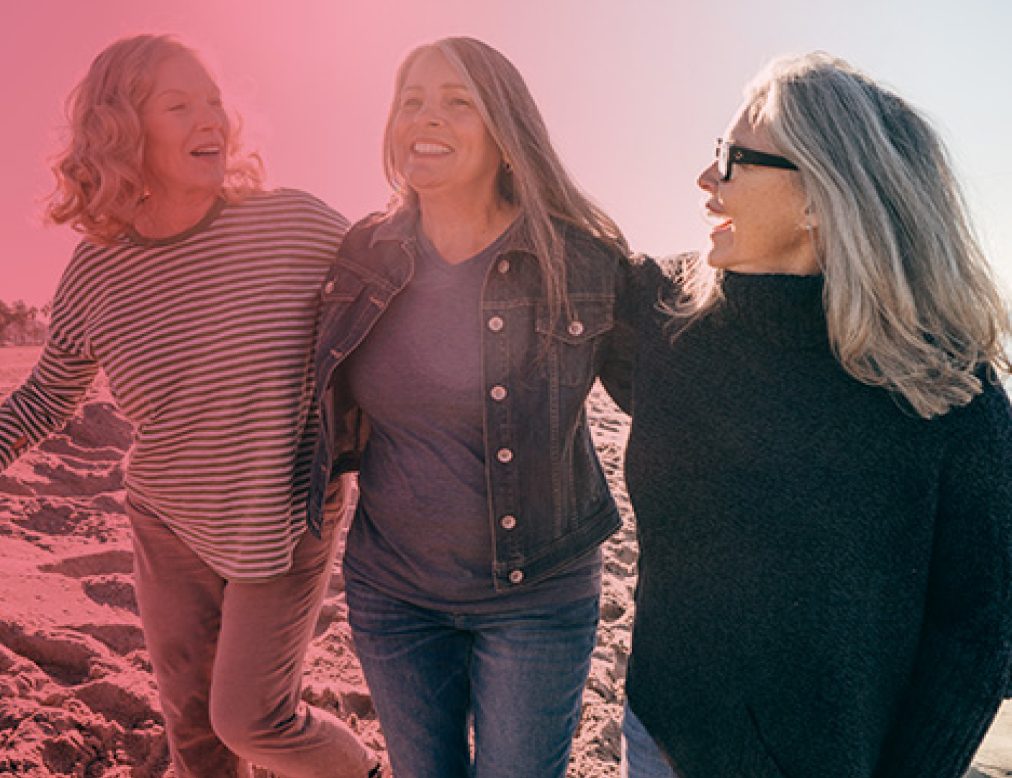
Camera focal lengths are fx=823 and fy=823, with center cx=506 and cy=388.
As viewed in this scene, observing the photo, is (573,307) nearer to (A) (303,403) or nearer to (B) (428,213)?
(B) (428,213)

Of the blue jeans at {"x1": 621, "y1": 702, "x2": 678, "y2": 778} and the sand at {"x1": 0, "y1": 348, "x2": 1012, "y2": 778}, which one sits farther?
the sand at {"x1": 0, "y1": 348, "x2": 1012, "y2": 778}

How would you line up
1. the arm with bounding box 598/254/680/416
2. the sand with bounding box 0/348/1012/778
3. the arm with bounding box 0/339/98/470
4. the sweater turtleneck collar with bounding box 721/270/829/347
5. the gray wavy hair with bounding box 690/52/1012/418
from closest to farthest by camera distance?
the gray wavy hair with bounding box 690/52/1012/418 < the sweater turtleneck collar with bounding box 721/270/829/347 < the arm with bounding box 598/254/680/416 < the arm with bounding box 0/339/98/470 < the sand with bounding box 0/348/1012/778

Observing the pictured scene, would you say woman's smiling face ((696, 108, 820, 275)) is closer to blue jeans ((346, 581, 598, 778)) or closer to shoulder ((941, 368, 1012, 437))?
shoulder ((941, 368, 1012, 437))

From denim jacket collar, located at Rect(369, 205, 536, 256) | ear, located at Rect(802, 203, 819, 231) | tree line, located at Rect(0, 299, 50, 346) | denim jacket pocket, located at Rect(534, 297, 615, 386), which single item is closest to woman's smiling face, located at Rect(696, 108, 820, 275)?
ear, located at Rect(802, 203, 819, 231)

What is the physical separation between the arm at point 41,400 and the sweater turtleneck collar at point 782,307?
199cm

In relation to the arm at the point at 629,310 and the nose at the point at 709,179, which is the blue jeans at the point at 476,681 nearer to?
the arm at the point at 629,310

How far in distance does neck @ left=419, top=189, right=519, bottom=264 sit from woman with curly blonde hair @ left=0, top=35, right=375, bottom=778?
375 millimetres

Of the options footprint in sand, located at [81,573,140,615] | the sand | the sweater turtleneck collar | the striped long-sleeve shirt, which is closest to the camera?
the sweater turtleneck collar

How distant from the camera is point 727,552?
1785 millimetres

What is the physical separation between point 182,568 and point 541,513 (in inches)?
44.5

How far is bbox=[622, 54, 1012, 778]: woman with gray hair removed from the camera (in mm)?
1559

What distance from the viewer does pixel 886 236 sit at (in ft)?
5.44

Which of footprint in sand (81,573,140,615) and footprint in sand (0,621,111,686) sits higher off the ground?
footprint in sand (0,621,111,686)

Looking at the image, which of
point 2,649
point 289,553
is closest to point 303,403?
point 289,553
